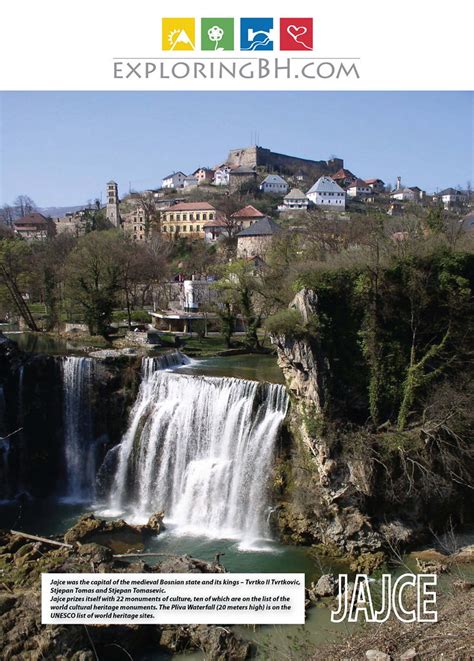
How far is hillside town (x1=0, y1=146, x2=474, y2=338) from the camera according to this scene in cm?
3234

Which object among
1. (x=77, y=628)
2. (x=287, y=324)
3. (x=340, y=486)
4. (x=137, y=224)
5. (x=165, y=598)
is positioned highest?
(x=137, y=224)

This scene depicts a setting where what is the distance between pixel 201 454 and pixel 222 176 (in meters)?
73.6

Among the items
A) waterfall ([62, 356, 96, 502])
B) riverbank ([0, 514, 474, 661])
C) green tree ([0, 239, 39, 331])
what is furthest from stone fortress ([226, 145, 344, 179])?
riverbank ([0, 514, 474, 661])

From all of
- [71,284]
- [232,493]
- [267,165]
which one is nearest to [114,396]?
[232,493]

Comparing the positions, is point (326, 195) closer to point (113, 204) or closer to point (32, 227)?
point (113, 204)

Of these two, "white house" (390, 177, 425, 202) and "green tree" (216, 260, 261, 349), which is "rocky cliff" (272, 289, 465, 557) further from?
"white house" (390, 177, 425, 202)

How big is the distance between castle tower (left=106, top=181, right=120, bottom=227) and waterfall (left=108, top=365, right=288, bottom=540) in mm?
56831

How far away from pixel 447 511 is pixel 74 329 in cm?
2126

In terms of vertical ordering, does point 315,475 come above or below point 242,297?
below

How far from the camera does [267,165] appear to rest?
88.8m

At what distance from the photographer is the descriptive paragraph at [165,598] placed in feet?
30.9

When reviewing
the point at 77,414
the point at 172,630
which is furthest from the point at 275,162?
the point at 172,630

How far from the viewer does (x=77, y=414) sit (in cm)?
2120

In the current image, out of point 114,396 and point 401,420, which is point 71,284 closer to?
point 114,396
